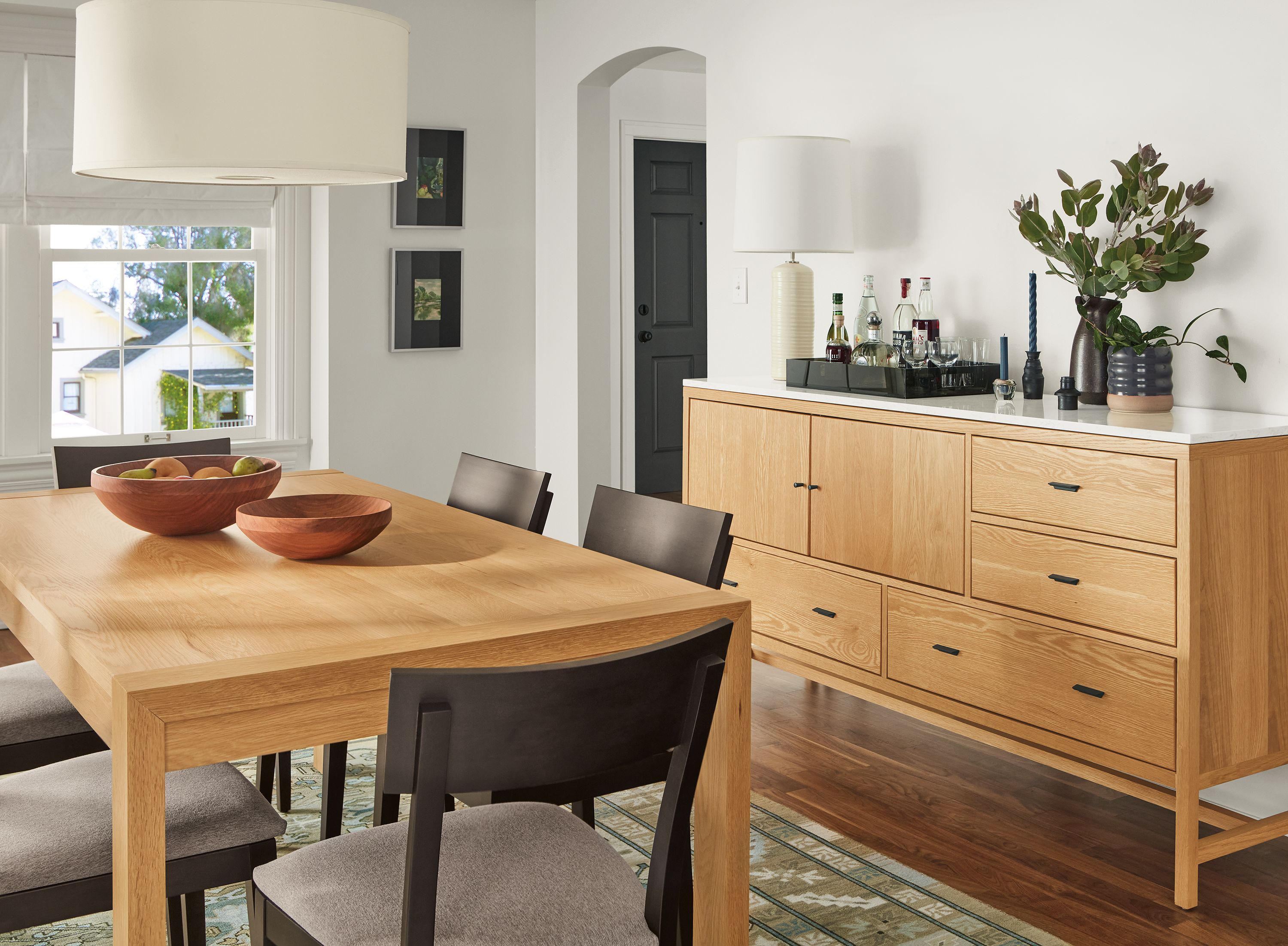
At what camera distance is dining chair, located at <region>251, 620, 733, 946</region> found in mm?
1325

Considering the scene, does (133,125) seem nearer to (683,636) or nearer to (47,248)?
(683,636)

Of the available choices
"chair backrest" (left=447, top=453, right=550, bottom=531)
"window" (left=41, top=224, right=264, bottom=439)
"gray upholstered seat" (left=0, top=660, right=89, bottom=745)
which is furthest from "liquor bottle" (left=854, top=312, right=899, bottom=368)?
"window" (left=41, top=224, right=264, bottom=439)

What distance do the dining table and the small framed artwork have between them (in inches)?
116

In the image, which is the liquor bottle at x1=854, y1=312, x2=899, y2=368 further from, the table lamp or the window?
the window

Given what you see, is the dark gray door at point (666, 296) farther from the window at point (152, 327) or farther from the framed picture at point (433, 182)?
the window at point (152, 327)

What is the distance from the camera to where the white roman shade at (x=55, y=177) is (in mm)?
4582

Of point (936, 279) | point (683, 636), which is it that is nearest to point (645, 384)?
point (936, 279)

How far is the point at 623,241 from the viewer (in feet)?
22.7

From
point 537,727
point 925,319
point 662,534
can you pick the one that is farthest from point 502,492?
point 537,727

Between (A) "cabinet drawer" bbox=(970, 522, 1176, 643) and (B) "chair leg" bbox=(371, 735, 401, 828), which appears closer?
(B) "chair leg" bbox=(371, 735, 401, 828)

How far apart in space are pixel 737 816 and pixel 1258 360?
1833mm

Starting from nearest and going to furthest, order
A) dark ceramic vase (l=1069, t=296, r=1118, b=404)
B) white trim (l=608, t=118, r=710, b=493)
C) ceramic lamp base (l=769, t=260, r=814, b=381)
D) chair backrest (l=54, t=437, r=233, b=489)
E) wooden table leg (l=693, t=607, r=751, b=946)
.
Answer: wooden table leg (l=693, t=607, r=751, b=946), dark ceramic vase (l=1069, t=296, r=1118, b=404), chair backrest (l=54, t=437, r=233, b=489), ceramic lamp base (l=769, t=260, r=814, b=381), white trim (l=608, t=118, r=710, b=493)

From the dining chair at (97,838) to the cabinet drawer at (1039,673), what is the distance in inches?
68.9

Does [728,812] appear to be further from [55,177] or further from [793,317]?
[55,177]
